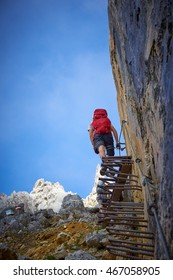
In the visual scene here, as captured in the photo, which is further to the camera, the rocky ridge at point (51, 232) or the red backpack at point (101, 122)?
the red backpack at point (101, 122)

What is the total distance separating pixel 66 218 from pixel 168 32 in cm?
1199

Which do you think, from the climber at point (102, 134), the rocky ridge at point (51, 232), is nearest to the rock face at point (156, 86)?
the rocky ridge at point (51, 232)

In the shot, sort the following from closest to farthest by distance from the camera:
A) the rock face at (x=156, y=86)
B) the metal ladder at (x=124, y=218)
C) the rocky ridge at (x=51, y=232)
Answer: the rock face at (x=156, y=86) → the metal ladder at (x=124, y=218) → the rocky ridge at (x=51, y=232)

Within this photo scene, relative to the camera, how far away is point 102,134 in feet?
33.5

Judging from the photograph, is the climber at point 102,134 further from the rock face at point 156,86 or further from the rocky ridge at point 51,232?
the rock face at point 156,86

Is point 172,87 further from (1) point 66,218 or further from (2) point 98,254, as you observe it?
(1) point 66,218

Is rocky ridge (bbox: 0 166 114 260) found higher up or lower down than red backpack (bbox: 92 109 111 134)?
lower down

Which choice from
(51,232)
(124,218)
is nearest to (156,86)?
(124,218)

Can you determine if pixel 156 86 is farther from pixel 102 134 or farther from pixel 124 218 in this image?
pixel 102 134

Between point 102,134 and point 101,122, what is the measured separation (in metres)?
0.47

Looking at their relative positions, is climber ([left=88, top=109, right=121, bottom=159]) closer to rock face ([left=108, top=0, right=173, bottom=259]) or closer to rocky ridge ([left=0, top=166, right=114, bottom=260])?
rocky ridge ([left=0, top=166, right=114, bottom=260])

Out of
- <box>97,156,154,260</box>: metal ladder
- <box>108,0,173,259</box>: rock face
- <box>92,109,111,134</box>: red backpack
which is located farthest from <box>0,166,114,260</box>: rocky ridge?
<box>92,109,111,134</box>: red backpack

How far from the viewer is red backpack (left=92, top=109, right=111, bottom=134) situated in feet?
33.4

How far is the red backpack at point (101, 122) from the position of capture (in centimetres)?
1018
